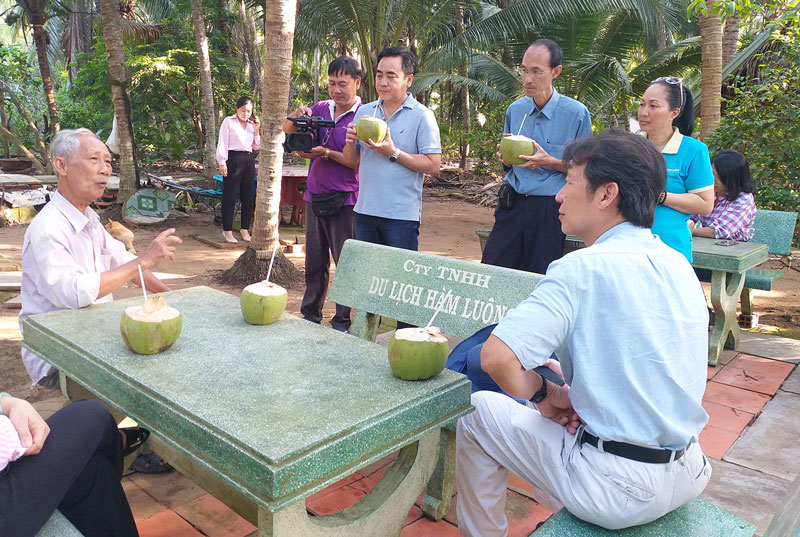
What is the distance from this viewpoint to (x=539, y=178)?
3.35 meters

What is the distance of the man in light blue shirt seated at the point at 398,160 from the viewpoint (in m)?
3.50

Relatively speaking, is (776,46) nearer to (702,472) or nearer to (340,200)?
(340,200)

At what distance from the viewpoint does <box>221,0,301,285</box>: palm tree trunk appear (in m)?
5.21

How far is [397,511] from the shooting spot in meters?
1.91

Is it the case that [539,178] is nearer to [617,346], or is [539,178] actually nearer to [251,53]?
[617,346]

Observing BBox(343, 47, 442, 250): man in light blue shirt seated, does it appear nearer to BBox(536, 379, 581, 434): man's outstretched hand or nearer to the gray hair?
the gray hair

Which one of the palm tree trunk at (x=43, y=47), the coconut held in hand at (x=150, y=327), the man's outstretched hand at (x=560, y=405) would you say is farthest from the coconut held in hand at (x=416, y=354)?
the palm tree trunk at (x=43, y=47)

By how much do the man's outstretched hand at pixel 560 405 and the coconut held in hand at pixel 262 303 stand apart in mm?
893

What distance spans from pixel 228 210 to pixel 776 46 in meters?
6.52

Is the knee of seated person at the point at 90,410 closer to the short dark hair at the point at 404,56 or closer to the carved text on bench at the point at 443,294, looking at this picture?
the carved text on bench at the point at 443,294

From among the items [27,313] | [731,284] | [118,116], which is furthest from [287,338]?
[118,116]

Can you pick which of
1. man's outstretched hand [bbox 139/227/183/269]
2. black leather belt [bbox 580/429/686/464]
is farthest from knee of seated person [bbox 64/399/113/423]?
black leather belt [bbox 580/429/686/464]

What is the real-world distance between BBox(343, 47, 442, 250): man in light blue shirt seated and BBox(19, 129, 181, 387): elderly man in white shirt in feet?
4.49

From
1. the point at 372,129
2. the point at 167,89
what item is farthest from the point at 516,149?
the point at 167,89
